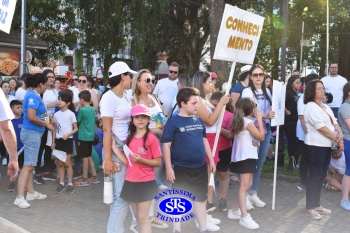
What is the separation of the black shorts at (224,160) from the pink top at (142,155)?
1.91 meters

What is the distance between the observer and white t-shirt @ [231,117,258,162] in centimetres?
542

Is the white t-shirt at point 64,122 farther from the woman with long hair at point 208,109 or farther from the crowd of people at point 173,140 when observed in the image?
the woman with long hair at point 208,109

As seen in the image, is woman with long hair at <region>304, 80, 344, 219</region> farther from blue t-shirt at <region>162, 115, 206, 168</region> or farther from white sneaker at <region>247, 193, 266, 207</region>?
blue t-shirt at <region>162, 115, 206, 168</region>

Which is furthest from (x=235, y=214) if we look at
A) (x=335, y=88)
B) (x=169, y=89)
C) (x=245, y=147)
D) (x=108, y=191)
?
(x=335, y=88)

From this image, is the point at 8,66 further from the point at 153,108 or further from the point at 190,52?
the point at 153,108

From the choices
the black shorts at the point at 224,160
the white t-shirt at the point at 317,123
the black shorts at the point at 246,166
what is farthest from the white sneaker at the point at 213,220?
A: the white t-shirt at the point at 317,123

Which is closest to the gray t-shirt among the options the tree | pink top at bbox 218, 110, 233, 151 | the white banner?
pink top at bbox 218, 110, 233, 151

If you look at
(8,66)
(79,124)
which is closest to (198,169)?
(79,124)

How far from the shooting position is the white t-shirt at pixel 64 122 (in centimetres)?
714

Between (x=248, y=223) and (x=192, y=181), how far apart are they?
1.09 m

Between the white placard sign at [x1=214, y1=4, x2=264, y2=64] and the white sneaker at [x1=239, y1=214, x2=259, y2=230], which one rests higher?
the white placard sign at [x1=214, y1=4, x2=264, y2=64]

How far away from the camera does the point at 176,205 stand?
16.5 feet

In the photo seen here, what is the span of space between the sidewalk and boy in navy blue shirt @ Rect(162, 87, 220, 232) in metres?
0.79

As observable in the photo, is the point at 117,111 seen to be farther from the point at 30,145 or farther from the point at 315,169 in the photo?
the point at 315,169
